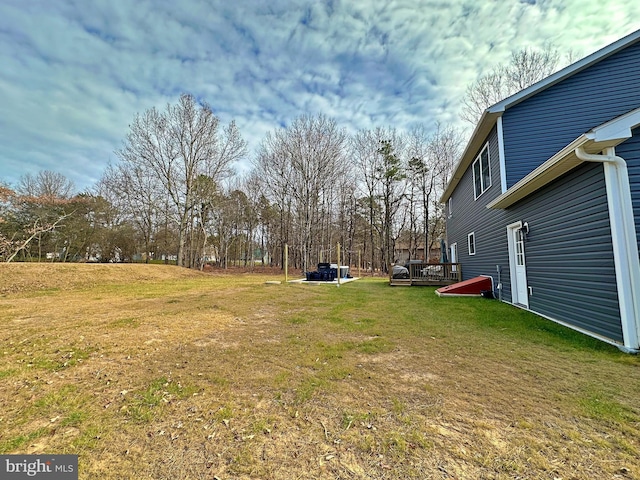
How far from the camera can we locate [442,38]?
8.72 m

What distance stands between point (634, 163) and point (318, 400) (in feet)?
17.1

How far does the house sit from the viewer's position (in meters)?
3.78

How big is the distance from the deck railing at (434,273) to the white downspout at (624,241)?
818cm

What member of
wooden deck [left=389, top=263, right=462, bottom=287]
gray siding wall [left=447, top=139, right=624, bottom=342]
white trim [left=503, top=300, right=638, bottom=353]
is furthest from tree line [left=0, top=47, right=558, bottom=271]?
white trim [left=503, top=300, right=638, bottom=353]

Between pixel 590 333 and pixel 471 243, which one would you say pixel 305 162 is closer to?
pixel 471 243

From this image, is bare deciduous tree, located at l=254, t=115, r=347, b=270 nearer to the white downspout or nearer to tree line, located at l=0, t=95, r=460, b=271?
tree line, located at l=0, t=95, r=460, b=271

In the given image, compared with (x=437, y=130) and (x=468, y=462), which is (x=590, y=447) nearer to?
(x=468, y=462)

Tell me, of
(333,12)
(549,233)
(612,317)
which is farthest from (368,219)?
(612,317)

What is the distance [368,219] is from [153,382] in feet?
80.6

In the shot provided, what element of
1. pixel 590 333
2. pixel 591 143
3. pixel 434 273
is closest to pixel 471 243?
pixel 434 273

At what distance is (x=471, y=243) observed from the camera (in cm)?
1083

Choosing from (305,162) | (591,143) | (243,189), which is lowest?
(591,143)

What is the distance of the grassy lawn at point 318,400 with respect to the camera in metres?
1.67

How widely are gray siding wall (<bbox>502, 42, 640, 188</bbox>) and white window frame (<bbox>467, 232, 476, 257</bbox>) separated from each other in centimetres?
381
